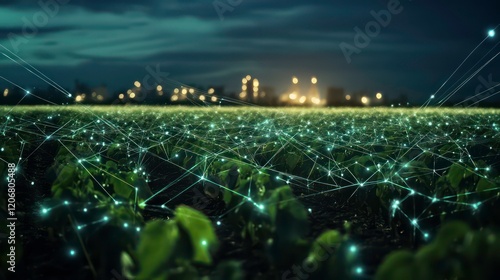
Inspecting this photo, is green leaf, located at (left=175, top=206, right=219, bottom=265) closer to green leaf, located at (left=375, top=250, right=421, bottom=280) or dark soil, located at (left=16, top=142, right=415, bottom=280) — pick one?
dark soil, located at (left=16, top=142, right=415, bottom=280)

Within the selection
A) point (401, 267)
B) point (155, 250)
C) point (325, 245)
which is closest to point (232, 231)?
point (325, 245)

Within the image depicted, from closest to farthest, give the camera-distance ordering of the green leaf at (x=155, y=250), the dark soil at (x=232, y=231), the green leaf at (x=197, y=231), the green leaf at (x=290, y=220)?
the green leaf at (x=155, y=250)
the green leaf at (x=197, y=231)
the green leaf at (x=290, y=220)
the dark soil at (x=232, y=231)

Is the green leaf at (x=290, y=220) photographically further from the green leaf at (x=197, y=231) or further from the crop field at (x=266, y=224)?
the green leaf at (x=197, y=231)

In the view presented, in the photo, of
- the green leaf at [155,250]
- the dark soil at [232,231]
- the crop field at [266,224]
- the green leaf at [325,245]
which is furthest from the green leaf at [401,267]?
the dark soil at [232,231]

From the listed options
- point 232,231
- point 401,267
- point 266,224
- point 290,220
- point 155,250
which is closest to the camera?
point 401,267

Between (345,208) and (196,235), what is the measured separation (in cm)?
377

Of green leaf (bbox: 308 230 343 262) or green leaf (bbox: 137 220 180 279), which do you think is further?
green leaf (bbox: 308 230 343 262)

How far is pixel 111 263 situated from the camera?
3.36m

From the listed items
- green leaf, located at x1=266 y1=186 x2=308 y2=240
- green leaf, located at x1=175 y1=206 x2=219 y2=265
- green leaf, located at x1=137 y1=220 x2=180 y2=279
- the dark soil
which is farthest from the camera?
the dark soil

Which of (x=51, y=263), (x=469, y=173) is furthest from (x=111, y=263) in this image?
(x=469, y=173)

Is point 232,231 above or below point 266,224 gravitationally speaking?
below

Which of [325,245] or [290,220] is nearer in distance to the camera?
[325,245]

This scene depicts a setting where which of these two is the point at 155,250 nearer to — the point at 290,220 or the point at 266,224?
the point at 290,220

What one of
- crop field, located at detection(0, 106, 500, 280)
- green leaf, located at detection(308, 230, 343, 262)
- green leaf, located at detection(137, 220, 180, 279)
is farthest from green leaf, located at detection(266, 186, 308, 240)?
green leaf, located at detection(137, 220, 180, 279)
